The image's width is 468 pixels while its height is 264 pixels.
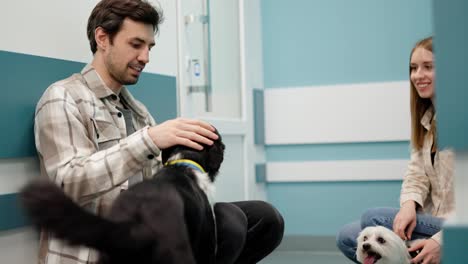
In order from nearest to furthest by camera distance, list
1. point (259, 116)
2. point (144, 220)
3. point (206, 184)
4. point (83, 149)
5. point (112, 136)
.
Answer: point (144, 220), point (206, 184), point (83, 149), point (112, 136), point (259, 116)

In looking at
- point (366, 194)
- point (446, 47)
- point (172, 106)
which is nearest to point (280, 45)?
point (366, 194)

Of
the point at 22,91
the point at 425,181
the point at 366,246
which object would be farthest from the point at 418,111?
the point at 22,91

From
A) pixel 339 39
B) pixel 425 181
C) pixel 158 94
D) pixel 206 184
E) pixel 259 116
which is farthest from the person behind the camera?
pixel 259 116

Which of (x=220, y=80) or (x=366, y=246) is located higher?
(x=220, y=80)

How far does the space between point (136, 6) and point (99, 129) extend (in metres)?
0.40

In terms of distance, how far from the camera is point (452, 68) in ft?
2.29

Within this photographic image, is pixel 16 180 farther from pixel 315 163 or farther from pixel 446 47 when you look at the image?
pixel 315 163

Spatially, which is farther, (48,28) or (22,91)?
(48,28)

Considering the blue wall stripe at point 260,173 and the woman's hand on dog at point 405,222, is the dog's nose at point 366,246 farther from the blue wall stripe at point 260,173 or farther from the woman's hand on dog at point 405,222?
the blue wall stripe at point 260,173

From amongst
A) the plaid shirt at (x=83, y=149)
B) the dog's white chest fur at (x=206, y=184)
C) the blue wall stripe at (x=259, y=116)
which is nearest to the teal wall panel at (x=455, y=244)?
the dog's white chest fur at (x=206, y=184)

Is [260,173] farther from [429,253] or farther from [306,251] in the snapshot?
[429,253]

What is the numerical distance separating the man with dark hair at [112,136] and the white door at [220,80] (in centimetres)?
80

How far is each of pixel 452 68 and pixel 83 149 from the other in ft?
3.49

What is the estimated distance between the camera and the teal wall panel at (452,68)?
0.69 meters
